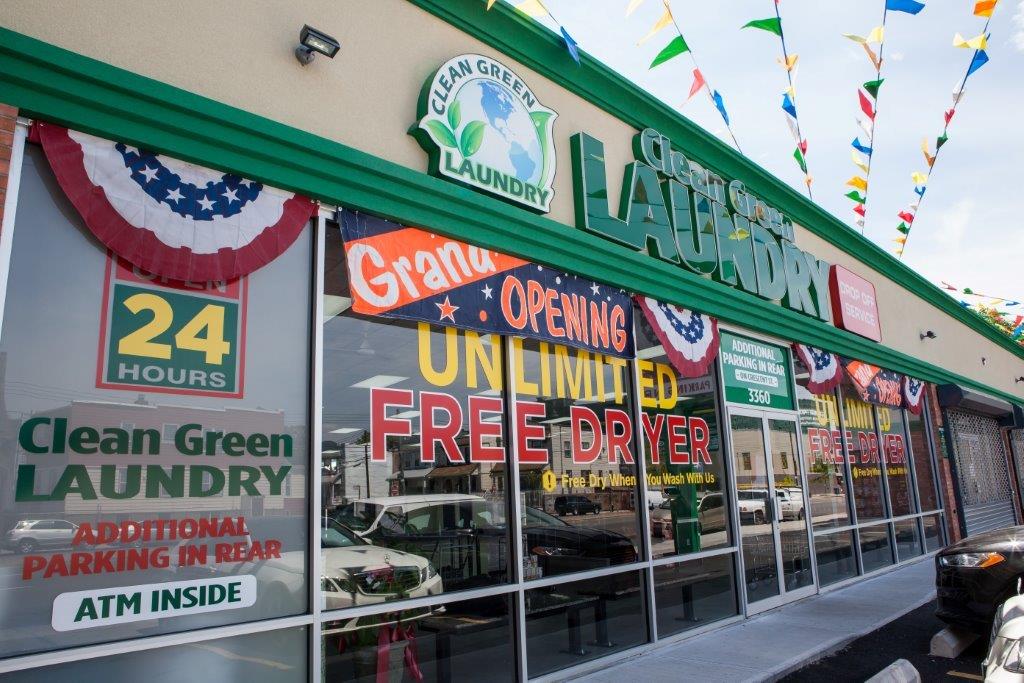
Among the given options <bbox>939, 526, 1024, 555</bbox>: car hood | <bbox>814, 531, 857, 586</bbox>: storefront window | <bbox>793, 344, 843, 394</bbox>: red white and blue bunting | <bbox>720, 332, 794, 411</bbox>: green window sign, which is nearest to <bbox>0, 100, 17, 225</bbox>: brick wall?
<bbox>720, 332, 794, 411</bbox>: green window sign

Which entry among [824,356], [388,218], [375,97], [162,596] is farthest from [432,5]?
[824,356]

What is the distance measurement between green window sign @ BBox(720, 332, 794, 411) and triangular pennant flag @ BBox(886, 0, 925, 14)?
3.91 meters

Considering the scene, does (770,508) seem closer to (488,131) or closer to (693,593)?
(693,593)

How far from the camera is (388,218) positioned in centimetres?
521

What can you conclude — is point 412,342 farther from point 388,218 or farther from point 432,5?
point 432,5

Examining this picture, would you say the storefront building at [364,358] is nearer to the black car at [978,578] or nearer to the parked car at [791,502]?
the parked car at [791,502]

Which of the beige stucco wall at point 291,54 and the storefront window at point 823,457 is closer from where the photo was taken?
the beige stucco wall at point 291,54

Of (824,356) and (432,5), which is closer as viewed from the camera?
(432,5)

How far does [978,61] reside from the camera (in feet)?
27.6

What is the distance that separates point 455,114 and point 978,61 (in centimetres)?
677

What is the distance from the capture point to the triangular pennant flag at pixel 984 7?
25.0 feet

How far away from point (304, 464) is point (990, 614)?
6.03 metres

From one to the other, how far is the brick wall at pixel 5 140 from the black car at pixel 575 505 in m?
4.45

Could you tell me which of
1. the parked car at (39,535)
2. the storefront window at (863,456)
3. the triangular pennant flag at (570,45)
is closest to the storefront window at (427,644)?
the parked car at (39,535)
